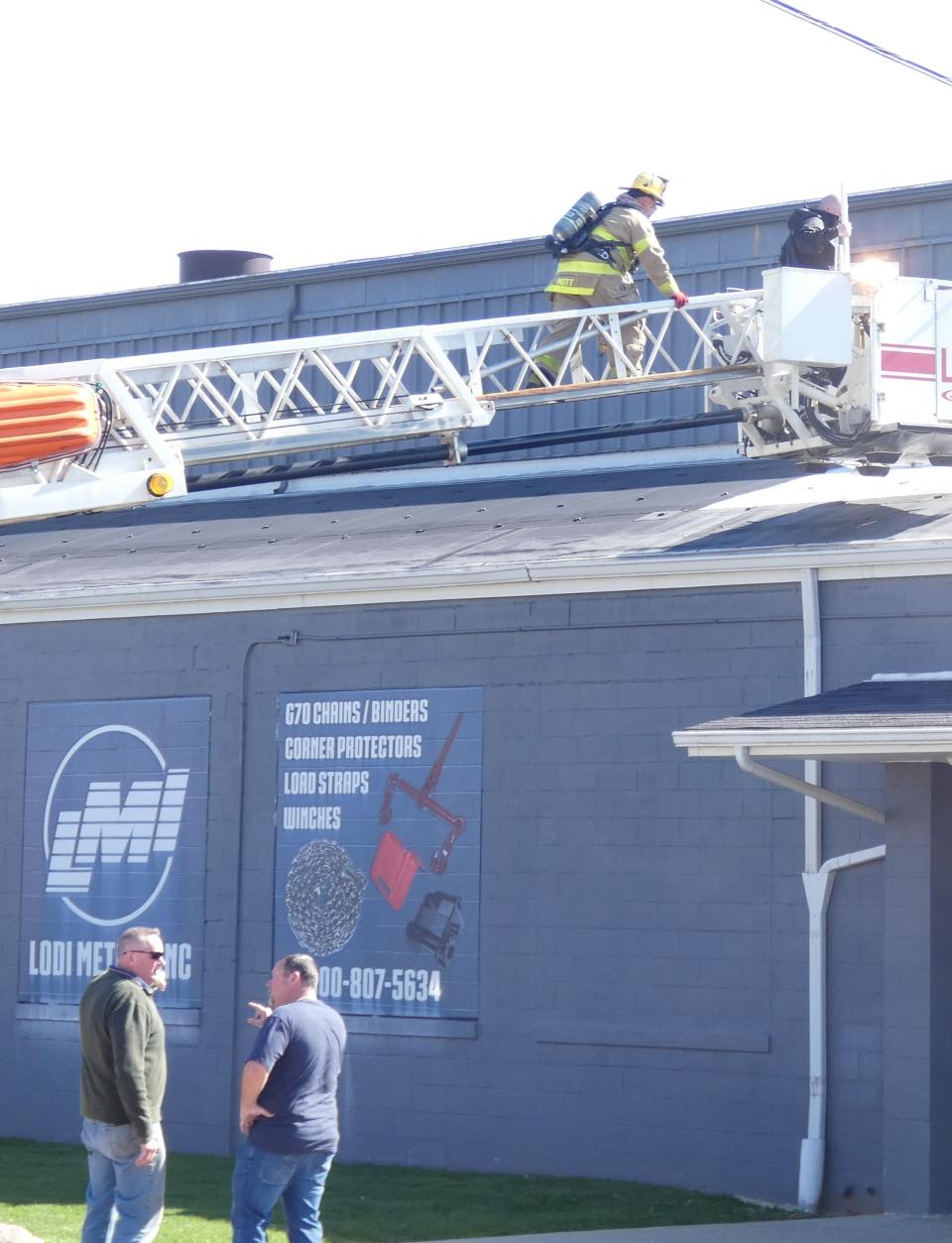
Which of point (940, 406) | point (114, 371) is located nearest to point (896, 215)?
point (940, 406)

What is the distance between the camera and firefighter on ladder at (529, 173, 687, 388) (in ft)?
47.2

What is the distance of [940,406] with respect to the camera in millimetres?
13766

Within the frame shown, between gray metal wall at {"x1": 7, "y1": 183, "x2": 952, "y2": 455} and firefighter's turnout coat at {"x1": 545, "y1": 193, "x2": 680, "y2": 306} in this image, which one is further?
gray metal wall at {"x1": 7, "y1": 183, "x2": 952, "y2": 455}

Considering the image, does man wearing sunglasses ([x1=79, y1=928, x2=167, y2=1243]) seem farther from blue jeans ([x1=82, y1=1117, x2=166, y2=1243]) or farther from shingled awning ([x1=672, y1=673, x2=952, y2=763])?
shingled awning ([x1=672, y1=673, x2=952, y2=763])

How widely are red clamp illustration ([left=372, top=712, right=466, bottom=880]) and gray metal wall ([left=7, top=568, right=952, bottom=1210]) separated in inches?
10.7

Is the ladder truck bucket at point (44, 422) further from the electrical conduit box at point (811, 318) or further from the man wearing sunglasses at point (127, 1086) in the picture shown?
the electrical conduit box at point (811, 318)

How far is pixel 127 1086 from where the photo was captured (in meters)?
8.97

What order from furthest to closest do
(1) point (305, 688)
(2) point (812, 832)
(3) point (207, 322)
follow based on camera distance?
(3) point (207, 322) < (1) point (305, 688) < (2) point (812, 832)

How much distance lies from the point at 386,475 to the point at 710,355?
601 cm

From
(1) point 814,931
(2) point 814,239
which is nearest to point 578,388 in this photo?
(2) point 814,239

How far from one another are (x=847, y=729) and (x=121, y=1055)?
439 centimetres

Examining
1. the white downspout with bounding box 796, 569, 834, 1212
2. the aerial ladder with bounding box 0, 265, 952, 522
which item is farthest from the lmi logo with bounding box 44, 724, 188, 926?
the white downspout with bounding box 796, 569, 834, 1212

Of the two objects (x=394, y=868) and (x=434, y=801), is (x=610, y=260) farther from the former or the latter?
(x=394, y=868)

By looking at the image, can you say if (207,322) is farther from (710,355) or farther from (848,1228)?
(848,1228)
